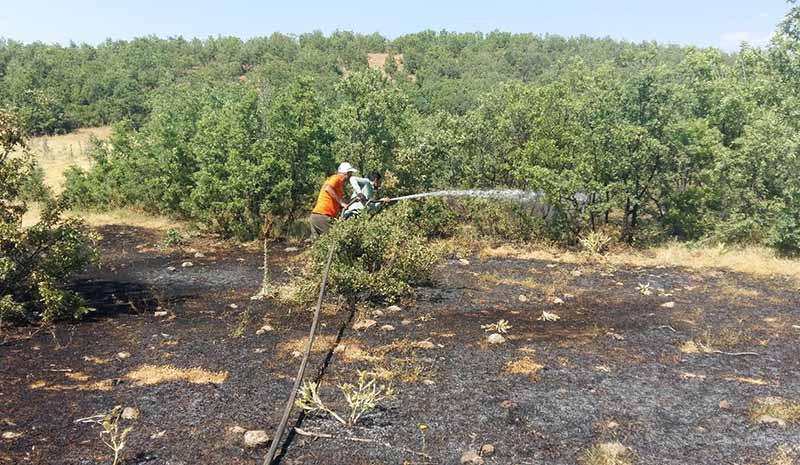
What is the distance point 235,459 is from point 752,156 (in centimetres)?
1444

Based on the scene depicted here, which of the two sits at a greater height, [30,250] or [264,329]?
[30,250]

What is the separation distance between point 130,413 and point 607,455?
13.9ft

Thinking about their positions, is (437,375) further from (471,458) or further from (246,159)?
(246,159)

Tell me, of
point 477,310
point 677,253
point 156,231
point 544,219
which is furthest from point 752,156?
point 156,231

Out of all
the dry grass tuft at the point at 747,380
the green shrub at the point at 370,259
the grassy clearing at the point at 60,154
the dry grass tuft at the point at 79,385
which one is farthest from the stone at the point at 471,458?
the grassy clearing at the point at 60,154

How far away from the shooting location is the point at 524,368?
649cm

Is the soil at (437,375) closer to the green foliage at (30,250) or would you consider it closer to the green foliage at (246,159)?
the green foliage at (30,250)

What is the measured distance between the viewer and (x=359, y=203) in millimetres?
10828

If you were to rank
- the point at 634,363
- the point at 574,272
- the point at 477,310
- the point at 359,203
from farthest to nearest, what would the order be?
the point at 574,272, the point at 359,203, the point at 477,310, the point at 634,363

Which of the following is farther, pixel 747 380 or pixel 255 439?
pixel 747 380

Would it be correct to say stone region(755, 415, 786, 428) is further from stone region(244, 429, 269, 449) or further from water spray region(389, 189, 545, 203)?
water spray region(389, 189, 545, 203)

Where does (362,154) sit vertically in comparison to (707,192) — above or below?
above

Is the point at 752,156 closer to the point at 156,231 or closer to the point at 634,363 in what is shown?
the point at 634,363

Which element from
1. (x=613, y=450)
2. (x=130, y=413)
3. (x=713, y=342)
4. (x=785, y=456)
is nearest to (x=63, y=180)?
(x=130, y=413)
